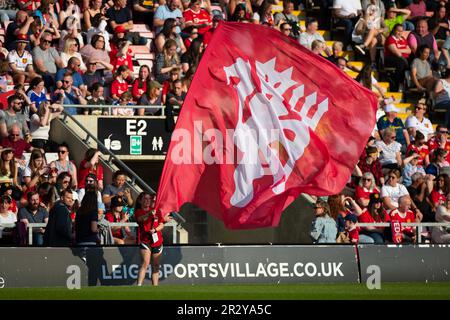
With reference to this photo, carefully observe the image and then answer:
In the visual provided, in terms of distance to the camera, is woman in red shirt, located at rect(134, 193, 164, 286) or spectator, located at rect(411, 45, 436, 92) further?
spectator, located at rect(411, 45, 436, 92)

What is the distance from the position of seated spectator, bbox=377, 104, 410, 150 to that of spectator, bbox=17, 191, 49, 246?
8.74 metres

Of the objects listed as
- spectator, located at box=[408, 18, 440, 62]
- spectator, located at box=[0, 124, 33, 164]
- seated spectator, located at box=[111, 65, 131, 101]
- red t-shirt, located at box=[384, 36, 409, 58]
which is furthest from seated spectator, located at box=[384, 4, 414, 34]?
spectator, located at box=[0, 124, 33, 164]

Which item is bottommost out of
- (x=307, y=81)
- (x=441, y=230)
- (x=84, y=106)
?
(x=441, y=230)

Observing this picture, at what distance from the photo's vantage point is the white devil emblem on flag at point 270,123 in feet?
70.2

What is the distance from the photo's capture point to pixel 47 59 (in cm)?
2811

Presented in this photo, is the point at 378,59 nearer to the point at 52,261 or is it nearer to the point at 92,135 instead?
the point at 92,135

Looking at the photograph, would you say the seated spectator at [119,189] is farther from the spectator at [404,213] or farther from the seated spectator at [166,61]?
the spectator at [404,213]

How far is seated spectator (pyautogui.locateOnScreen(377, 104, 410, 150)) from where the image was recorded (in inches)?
1177

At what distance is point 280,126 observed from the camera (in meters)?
21.8

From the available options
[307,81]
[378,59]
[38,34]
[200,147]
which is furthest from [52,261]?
[378,59]

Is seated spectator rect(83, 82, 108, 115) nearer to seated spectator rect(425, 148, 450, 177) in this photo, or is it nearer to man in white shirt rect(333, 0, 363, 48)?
seated spectator rect(425, 148, 450, 177)

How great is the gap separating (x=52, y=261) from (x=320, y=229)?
197 inches

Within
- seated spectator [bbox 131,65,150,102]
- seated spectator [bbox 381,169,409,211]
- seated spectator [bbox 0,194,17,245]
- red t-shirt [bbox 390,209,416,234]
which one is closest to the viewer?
seated spectator [bbox 0,194,17,245]
